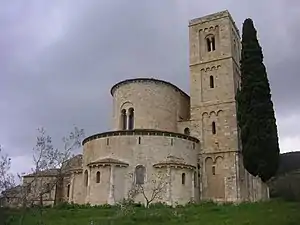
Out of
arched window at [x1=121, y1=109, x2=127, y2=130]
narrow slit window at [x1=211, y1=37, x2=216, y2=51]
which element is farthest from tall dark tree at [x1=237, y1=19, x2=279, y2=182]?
arched window at [x1=121, y1=109, x2=127, y2=130]

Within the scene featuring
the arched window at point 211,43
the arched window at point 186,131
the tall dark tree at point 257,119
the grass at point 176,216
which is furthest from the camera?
the arched window at point 211,43

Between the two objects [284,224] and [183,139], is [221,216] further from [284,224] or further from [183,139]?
[183,139]

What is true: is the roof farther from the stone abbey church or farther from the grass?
the grass

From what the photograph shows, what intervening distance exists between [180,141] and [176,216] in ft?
40.0

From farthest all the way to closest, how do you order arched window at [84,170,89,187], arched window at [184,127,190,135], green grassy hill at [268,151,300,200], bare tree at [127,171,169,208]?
arched window at [184,127,190,135]
arched window at [84,170,89,187]
green grassy hill at [268,151,300,200]
bare tree at [127,171,169,208]

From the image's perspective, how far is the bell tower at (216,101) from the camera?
38.2 meters

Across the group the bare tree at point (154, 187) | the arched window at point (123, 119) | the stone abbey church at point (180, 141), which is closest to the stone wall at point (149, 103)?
the stone abbey church at point (180, 141)

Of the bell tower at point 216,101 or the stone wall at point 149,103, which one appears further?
the stone wall at point 149,103

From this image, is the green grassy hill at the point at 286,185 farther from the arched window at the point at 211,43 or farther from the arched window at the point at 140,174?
the arched window at the point at 211,43

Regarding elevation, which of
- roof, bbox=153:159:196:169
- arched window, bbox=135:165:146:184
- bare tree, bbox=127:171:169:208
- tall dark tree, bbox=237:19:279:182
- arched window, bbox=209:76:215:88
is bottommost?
bare tree, bbox=127:171:169:208

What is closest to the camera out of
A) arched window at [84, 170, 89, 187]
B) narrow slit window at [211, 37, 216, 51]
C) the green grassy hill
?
the green grassy hill

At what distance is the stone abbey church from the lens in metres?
34.9

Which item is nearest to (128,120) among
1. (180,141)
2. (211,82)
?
(180,141)

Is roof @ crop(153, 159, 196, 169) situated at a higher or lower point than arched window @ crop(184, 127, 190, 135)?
lower
